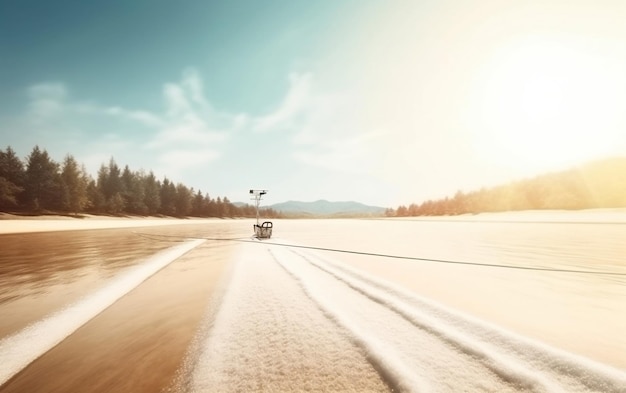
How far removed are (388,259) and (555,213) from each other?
51.4 m

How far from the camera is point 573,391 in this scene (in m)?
2.69

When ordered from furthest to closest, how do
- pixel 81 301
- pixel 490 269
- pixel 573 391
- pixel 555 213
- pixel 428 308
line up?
pixel 555 213 → pixel 490 269 → pixel 81 301 → pixel 428 308 → pixel 573 391

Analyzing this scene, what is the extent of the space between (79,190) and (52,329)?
77.5m

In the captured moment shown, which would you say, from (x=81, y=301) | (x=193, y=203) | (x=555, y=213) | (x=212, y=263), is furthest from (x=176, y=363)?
(x=193, y=203)

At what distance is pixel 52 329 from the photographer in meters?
5.04

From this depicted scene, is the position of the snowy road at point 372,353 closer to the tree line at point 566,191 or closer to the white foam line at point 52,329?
the white foam line at point 52,329

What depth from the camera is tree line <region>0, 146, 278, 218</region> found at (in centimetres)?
5756

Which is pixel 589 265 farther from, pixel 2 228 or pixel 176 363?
pixel 2 228

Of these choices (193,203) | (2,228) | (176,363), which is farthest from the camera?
(193,203)

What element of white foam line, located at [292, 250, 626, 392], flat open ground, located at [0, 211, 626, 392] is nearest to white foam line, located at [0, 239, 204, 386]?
flat open ground, located at [0, 211, 626, 392]

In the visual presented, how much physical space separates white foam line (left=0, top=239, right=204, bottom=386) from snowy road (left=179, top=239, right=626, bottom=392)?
2420 mm

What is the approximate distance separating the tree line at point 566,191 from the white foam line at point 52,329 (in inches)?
2463

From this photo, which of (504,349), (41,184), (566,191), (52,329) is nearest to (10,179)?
(41,184)

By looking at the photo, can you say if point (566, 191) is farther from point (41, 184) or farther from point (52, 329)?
point (41, 184)
